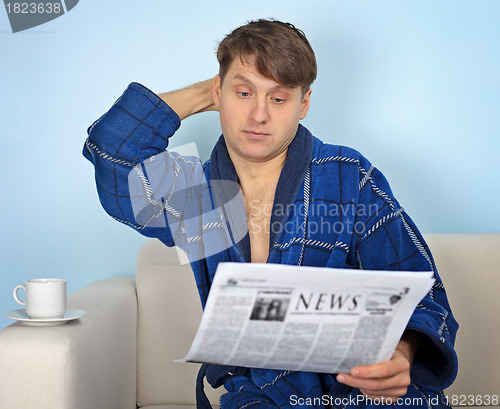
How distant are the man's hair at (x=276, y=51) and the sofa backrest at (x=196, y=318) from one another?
26.0 inches

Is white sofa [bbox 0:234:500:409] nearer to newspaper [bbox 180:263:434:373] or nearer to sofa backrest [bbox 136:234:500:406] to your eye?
sofa backrest [bbox 136:234:500:406]

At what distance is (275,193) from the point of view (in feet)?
4.29

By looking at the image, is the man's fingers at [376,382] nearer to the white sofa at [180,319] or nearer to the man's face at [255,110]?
the man's face at [255,110]

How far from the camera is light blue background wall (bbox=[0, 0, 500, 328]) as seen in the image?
6.15 ft

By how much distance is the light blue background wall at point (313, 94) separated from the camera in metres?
1.88

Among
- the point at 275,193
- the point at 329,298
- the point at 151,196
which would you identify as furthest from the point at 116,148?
the point at 329,298

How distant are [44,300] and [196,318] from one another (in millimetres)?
516

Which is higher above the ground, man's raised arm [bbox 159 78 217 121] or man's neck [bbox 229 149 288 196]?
man's raised arm [bbox 159 78 217 121]

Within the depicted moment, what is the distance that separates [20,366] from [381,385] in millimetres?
657

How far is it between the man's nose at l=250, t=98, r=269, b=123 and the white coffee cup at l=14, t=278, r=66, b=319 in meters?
0.54

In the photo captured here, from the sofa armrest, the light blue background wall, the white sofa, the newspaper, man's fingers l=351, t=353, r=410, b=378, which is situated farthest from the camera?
the light blue background wall

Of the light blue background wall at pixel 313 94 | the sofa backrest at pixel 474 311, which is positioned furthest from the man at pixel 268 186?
the light blue background wall at pixel 313 94

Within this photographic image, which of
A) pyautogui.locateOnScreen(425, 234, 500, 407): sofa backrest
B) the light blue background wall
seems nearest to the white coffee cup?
the light blue background wall

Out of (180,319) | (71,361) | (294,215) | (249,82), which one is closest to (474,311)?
(294,215)
